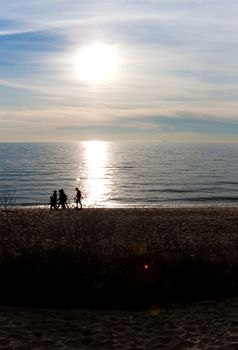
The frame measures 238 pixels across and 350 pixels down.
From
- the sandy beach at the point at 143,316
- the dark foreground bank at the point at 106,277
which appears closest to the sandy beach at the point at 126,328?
the sandy beach at the point at 143,316

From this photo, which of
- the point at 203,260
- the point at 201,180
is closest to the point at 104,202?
the point at 201,180

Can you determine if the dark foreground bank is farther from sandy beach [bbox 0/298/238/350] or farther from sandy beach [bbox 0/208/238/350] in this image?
sandy beach [bbox 0/298/238/350]

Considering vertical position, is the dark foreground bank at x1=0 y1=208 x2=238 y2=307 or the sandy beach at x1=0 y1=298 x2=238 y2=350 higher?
the dark foreground bank at x1=0 y1=208 x2=238 y2=307

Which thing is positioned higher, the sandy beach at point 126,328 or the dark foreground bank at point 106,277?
the dark foreground bank at point 106,277

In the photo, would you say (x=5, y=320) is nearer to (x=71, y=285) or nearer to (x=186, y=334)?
(x=71, y=285)

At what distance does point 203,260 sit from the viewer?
970cm

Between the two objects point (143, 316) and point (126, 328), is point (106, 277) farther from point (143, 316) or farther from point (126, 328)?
point (126, 328)

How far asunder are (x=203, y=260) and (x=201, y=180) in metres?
66.7

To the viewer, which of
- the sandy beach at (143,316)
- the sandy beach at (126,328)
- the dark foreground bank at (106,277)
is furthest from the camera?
the dark foreground bank at (106,277)

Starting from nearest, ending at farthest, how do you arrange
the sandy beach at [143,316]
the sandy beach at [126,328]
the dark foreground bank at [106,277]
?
1. the sandy beach at [126,328]
2. the sandy beach at [143,316]
3. the dark foreground bank at [106,277]

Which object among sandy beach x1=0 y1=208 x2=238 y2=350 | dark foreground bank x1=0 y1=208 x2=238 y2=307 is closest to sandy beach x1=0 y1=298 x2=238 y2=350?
sandy beach x1=0 y1=208 x2=238 y2=350

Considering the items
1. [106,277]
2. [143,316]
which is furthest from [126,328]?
[106,277]

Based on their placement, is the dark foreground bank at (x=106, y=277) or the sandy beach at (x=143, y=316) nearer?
the sandy beach at (x=143, y=316)

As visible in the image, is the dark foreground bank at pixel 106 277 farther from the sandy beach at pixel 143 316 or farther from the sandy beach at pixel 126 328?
the sandy beach at pixel 126 328
